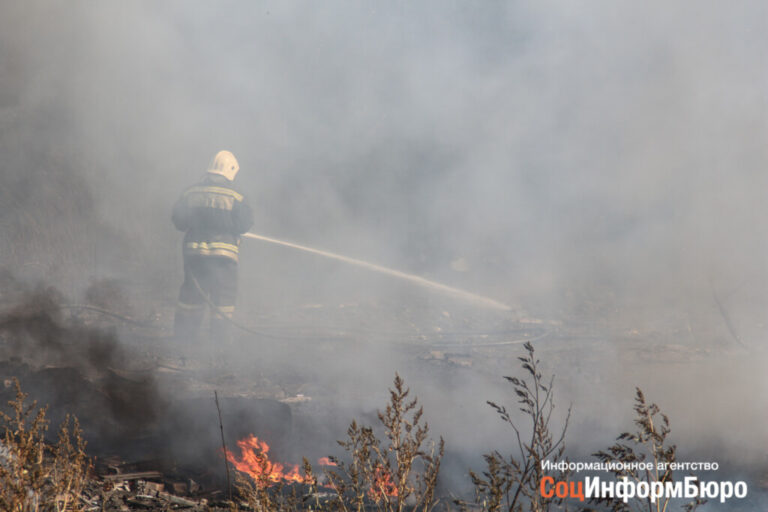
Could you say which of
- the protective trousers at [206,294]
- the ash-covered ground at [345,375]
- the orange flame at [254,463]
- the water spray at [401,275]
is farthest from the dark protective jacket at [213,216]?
the water spray at [401,275]

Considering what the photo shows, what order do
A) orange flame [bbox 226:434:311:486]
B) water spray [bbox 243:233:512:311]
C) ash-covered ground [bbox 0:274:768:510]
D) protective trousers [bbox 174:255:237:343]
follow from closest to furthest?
orange flame [bbox 226:434:311:486]
ash-covered ground [bbox 0:274:768:510]
protective trousers [bbox 174:255:237:343]
water spray [bbox 243:233:512:311]

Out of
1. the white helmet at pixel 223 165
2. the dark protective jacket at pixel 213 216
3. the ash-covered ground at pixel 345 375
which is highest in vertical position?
the white helmet at pixel 223 165

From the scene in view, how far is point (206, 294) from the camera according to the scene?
244 inches

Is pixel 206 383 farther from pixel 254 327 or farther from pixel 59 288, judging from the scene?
pixel 59 288

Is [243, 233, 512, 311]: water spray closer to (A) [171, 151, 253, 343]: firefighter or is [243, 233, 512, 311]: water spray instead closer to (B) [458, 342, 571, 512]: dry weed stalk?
(A) [171, 151, 253, 343]: firefighter

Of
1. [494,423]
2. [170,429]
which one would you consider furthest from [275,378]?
[494,423]

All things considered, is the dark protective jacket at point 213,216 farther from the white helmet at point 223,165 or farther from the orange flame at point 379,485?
the orange flame at point 379,485

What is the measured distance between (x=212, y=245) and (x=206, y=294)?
0.62 meters

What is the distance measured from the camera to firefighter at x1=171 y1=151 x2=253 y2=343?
6078mm

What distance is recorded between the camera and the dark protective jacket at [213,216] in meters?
6.04

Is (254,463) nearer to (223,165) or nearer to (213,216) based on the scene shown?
(213,216)

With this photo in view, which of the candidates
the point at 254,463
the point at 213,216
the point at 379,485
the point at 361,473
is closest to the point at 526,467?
the point at 379,485

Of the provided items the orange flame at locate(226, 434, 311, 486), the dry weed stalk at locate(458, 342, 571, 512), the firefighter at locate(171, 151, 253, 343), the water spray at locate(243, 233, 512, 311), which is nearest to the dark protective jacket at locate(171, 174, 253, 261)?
the firefighter at locate(171, 151, 253, 343)

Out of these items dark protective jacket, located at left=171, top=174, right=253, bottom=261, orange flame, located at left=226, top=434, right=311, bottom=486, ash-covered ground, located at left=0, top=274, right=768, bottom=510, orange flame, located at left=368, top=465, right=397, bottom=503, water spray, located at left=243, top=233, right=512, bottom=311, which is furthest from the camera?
water spray, located at left=243, top=233, right=512, bottom=311
